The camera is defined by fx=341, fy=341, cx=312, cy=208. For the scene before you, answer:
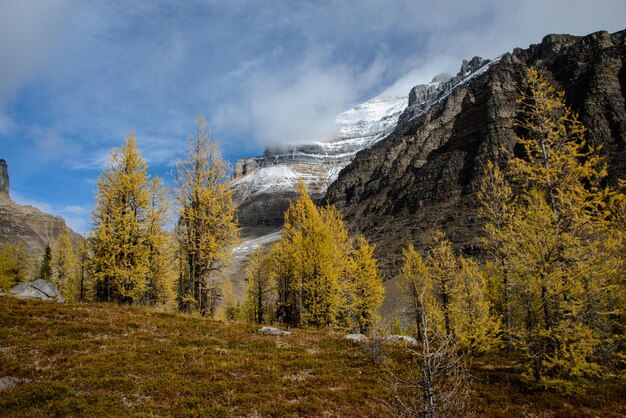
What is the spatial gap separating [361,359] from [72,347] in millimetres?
11071

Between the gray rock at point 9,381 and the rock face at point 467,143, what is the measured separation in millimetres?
113563

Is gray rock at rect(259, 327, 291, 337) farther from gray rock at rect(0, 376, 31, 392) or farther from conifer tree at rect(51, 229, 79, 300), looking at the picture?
conifer tree at rect(51, 229, 79, 300)

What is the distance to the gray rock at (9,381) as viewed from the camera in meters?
8.73

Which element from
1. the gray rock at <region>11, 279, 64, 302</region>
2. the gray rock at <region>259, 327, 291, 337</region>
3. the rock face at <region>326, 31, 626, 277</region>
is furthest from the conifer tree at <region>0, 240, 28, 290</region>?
the rock face at <region>326, 31, 626, 277</region>

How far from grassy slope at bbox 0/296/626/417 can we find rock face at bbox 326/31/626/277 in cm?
10433

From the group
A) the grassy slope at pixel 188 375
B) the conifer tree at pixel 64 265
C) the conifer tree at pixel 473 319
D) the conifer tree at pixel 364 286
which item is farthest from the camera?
the conifer tree at pixel 64 265

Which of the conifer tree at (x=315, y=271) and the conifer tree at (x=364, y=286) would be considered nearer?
the conifer tree at (x=315, y=271)

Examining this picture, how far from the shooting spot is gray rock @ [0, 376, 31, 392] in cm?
873

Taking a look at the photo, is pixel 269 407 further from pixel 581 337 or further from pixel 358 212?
pixel 358 212

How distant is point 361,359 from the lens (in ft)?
48.9

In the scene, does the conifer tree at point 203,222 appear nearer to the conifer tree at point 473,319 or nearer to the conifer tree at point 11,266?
the conifer tree at point 473,319

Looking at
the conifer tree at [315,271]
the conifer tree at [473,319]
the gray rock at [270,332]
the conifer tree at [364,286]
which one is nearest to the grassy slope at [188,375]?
the gray rock at [270,332]

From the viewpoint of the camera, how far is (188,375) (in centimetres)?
1093

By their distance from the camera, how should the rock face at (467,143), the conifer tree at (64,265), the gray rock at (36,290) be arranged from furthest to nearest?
the rock face at (467,143) → the conifer tree at (64,265) → the gray rock at (36,290)
